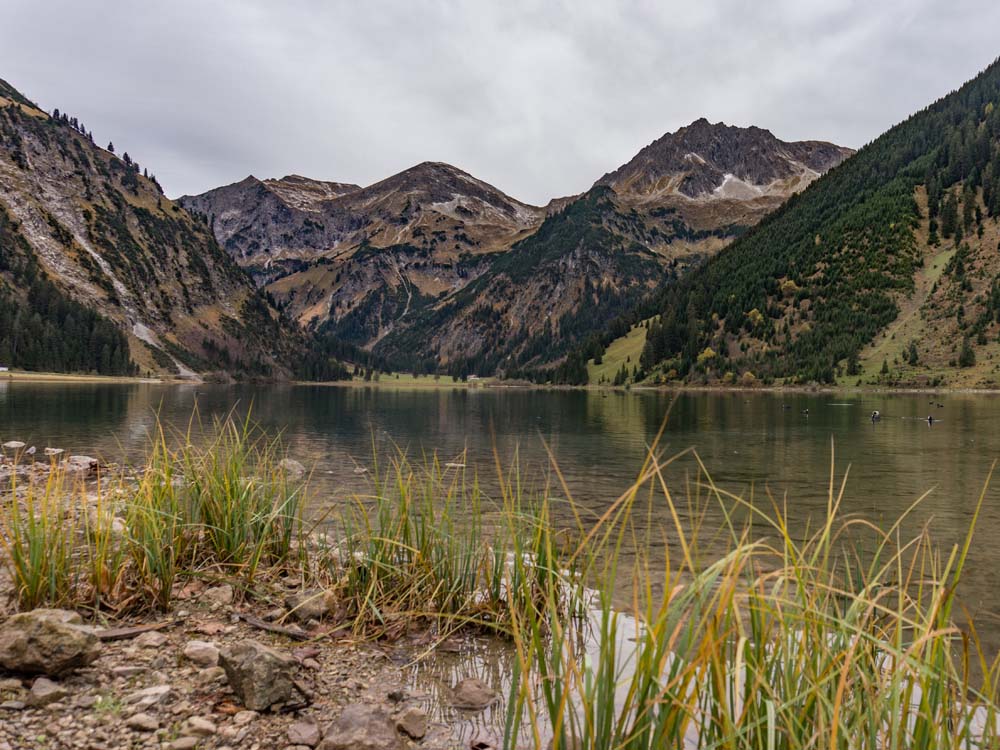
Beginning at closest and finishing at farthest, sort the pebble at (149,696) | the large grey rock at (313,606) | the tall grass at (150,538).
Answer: the pebble at (149,696)
the tall grass at (150,538)
the large grey rock at (313,606)

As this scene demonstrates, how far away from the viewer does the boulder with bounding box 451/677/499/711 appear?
6.11 meters

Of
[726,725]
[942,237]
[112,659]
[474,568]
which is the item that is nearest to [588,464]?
[474,568]

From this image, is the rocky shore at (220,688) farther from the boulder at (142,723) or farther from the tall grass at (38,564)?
the tall grass at (38,564)

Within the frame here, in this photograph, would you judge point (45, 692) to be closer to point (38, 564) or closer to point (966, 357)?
point (38, 564)

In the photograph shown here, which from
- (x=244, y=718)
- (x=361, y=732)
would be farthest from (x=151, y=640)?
(x=361, y=732)

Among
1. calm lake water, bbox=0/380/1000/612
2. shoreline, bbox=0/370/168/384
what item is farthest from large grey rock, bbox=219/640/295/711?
shoreline, bbox=0/370/168/384

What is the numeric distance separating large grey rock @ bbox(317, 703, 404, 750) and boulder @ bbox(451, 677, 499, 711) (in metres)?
1.09

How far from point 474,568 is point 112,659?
14.3 feet

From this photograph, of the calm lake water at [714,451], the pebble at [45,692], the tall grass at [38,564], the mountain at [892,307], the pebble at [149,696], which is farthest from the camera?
the mountain at [892,307]

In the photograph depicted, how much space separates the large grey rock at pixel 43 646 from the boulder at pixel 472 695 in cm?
370

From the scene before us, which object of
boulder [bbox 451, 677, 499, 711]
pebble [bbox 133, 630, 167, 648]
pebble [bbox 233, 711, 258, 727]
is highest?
pebble [bbox 233, 711, 258, 727]

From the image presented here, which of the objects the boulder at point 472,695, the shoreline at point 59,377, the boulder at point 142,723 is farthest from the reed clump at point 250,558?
the shoreline at point 59,377

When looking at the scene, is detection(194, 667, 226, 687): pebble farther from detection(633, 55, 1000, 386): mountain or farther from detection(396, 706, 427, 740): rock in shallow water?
detection(633, 55, 1000, 386): mountain

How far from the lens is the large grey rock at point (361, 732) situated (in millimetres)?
4875
